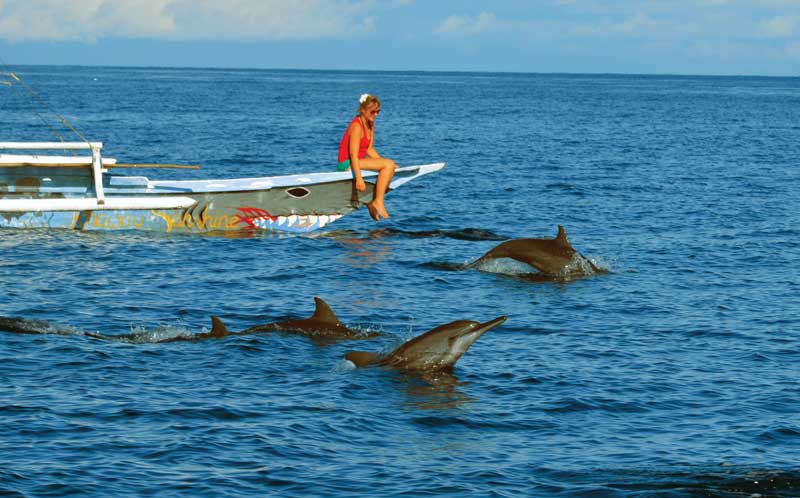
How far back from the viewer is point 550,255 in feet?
64.1

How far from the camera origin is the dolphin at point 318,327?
14680 mm

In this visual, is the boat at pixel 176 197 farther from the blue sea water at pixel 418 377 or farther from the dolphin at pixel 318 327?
the dolphin at pixel 318 327

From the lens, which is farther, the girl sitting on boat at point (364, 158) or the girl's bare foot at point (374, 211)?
the girl's bare foot at point (374, 211)

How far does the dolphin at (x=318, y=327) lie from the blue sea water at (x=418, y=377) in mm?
277

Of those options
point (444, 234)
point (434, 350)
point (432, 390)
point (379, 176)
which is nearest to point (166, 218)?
point (379, 176)

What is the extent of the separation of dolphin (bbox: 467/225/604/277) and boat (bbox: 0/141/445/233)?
413 cm

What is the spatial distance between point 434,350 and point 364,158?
9.90 m

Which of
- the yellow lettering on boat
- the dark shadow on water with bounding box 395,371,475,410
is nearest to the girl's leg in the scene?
the yellow lettering on boat

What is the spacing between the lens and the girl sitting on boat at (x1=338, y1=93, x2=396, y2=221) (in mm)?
21422

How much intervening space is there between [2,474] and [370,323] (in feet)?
22.9

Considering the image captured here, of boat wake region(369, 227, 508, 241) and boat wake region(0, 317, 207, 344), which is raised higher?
boat wake region(369, 227, 508, 241)

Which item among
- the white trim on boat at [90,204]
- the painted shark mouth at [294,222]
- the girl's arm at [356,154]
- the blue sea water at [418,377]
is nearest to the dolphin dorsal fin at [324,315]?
the blue sea water at [418,377]

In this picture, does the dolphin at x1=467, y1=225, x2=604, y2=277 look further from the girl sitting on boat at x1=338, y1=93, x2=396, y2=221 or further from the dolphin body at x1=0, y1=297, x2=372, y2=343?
the dolphin body at x1=0, y1=297, x2=372, y2=343

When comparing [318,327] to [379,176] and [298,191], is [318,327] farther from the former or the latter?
[298,191]
